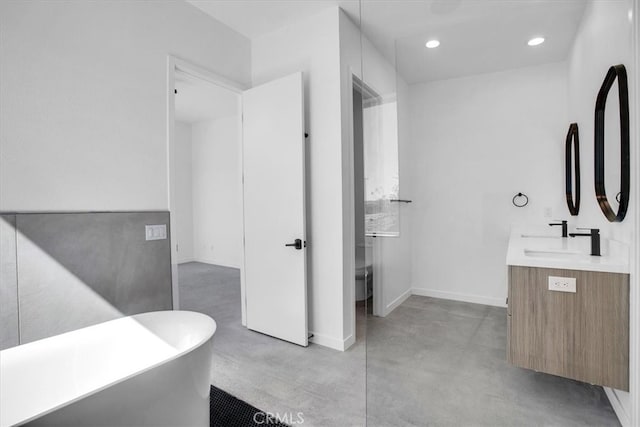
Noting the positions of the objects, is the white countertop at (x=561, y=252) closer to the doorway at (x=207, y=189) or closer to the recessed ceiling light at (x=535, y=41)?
the recessed ceiling light at (x=535, y=41)

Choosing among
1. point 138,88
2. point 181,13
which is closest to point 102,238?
point 138,88

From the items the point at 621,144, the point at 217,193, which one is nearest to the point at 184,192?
the point at 217,193

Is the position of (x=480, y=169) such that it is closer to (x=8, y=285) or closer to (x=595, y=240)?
(x=595, y=240)

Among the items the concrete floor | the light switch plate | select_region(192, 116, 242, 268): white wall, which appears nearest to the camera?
the concrete floor

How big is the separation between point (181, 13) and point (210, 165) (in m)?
3.96

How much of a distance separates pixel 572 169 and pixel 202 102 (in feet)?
16.6

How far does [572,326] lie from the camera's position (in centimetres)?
132

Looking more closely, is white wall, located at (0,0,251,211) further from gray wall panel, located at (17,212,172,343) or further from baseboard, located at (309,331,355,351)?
baseboard, located at (309,331,355,351)

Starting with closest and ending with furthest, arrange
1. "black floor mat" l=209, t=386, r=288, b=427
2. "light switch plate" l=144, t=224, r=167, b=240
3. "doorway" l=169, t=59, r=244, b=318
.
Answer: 1. "black floor mat" l=209, t=386, r=288, b=427
2. "light switch plate" l=144, t=224, r=167, b=240
3. "doorway" l=169, t=59, r=244, b=318

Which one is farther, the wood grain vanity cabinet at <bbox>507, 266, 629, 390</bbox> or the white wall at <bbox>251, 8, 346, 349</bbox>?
the white wall at <bbox>251, 8, 346, 349</bbox>

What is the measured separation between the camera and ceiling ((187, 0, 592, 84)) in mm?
1312

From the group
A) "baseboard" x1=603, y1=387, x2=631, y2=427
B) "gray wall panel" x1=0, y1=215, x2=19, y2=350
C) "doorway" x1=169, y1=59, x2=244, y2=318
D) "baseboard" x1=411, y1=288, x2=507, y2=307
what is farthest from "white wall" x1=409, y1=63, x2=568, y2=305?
"doorway" x1=169, y1=59, x2=244, y2=318

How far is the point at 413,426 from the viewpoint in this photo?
4.91ft

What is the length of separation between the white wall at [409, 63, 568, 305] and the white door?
114 centimetres
